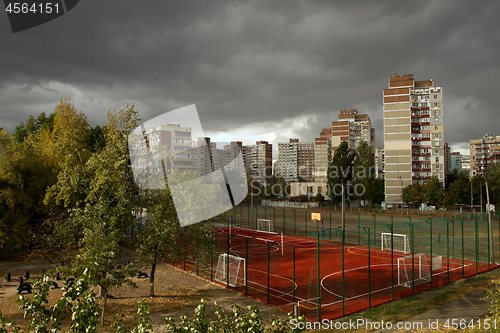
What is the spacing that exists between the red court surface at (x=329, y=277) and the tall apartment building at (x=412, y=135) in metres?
41.7

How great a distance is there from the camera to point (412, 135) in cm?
6438

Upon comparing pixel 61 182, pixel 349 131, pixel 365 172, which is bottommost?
pixel 61 182

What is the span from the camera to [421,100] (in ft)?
211

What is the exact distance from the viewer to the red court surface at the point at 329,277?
13.7 meters

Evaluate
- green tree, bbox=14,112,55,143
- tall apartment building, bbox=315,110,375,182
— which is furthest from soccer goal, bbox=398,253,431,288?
tall apartment building, bbox=315,110,375,182

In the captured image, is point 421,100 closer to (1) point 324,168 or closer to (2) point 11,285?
(1) point 324,168

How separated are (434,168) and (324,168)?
44742 mm

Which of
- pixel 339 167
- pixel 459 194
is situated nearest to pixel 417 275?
pixel 459 194

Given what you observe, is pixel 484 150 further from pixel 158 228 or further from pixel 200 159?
pixel 158 228

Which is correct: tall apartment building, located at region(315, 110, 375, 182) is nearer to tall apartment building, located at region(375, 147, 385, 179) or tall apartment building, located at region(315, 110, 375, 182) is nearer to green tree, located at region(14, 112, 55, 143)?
tall apartment building, located at region(375, 147, 385, 179)

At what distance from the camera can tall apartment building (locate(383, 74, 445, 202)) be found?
63406 mm

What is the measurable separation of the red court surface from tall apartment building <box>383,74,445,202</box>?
41651 mm

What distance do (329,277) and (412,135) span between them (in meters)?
54.9

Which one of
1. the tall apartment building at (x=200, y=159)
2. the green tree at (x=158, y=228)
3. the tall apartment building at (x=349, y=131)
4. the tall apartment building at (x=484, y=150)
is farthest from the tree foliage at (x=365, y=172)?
the tall apartment building at (x=484, y=150)
